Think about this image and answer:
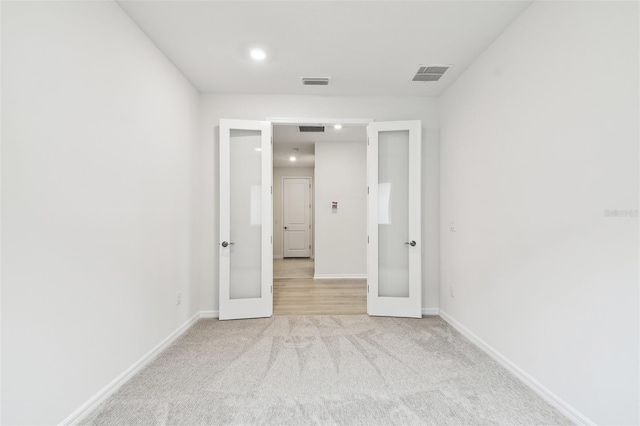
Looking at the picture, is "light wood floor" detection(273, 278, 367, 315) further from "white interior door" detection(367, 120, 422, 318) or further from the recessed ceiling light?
the recessed ceiling light

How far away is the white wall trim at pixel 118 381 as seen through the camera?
1.57 meters

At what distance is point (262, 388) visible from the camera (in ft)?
6.24

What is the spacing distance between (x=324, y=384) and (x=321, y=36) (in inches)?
111

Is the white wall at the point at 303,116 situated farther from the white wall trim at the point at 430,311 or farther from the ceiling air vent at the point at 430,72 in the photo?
the ceiling air vent at the point at 430,72

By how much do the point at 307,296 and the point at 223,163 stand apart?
2401 mm

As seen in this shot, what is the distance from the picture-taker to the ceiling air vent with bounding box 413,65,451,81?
2744 millimetres

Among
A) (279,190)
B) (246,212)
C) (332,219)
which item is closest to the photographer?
(246,212)

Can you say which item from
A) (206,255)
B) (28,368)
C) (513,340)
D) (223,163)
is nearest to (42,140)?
(28,368)

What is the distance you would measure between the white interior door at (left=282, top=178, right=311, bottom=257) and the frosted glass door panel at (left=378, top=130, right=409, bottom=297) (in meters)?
4.93

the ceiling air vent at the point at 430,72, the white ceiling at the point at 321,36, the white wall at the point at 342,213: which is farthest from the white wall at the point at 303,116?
the white wall at the point at 342,213

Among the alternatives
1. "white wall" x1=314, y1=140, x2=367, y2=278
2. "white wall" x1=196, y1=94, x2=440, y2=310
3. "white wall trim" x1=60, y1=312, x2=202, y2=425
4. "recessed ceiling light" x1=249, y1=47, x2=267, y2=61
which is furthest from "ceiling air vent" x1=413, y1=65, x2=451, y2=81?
"white wall trim" x1=60, y1=312, x2=202, y2=425

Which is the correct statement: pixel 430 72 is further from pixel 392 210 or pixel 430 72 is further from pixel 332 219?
pixel 332 219

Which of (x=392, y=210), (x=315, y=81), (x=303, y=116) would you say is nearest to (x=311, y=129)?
(x=303, y=116)

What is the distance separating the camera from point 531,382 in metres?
1.90
